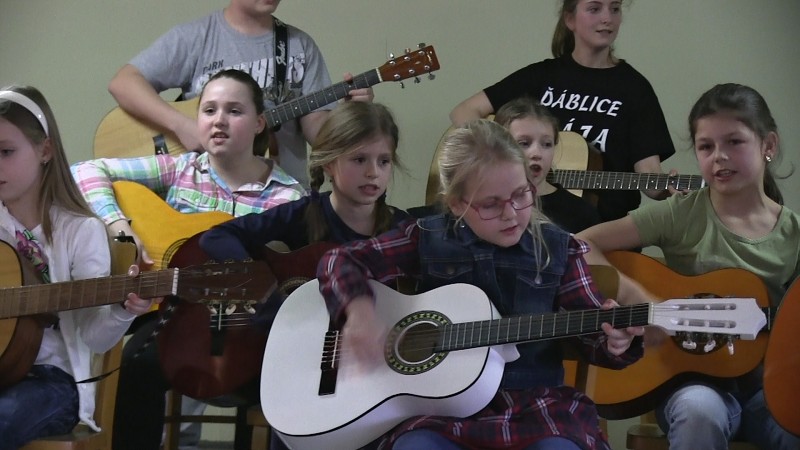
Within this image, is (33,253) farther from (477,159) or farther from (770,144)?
(770,144)

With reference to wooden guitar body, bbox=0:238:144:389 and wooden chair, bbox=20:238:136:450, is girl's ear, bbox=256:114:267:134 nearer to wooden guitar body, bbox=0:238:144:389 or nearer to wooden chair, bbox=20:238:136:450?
wooden chair, bbox=20:238:136:450

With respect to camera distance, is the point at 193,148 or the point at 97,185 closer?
the point at 97,185

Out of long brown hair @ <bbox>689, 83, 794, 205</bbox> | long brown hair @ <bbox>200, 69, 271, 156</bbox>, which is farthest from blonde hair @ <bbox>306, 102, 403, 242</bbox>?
long brown hair @ <bbox>689, 83, 794, 205</bbox>

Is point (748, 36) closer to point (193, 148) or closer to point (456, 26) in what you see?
point (456, 26)

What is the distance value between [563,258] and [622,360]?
0.25 metres

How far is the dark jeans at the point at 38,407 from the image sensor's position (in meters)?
2.22

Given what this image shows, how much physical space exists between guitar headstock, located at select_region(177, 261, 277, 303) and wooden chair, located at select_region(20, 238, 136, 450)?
21 centimetres

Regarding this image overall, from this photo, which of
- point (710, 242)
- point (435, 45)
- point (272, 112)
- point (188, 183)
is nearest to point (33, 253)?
point (188, 183)

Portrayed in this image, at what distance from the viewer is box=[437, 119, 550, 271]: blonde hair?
2.22 m

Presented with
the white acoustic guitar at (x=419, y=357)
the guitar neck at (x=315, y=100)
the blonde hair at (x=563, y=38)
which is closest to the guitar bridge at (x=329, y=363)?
the white acoustic guitar at (x=419, y=357)

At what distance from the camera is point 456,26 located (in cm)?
405

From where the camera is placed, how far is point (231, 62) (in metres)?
3.52

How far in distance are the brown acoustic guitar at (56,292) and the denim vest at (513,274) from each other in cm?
48

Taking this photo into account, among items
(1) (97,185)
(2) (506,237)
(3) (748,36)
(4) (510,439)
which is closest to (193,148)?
(1) (97,185)
